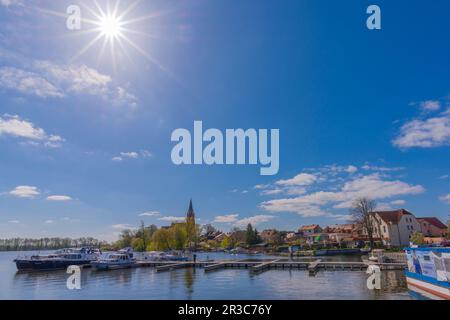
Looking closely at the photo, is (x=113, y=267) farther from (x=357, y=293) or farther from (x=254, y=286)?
(x=357, y=293)

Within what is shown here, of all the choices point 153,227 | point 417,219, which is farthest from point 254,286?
point 153,227

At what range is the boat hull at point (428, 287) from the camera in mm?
21016

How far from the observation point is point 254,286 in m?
30.7

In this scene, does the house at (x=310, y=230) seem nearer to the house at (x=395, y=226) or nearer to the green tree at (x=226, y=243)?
the green tree at (x=226, y=243)

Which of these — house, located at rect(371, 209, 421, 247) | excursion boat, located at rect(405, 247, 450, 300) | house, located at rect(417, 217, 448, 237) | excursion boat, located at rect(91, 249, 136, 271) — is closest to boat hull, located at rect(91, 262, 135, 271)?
excursion boat, located at rect(91, 249, 136, 271)

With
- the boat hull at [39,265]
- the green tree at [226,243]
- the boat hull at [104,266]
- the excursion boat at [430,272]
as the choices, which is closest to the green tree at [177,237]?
the boat hull at [104,266]

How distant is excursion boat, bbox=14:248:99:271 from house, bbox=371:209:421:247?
66.8 m

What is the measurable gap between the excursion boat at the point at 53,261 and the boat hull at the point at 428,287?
54093mm

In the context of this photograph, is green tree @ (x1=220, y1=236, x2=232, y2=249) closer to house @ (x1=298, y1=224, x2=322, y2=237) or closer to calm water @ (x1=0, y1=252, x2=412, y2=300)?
house @ (x1=298, y1=224, x2=322, y2=237)

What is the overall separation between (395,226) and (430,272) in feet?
200

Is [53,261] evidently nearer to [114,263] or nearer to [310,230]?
[114,263]
